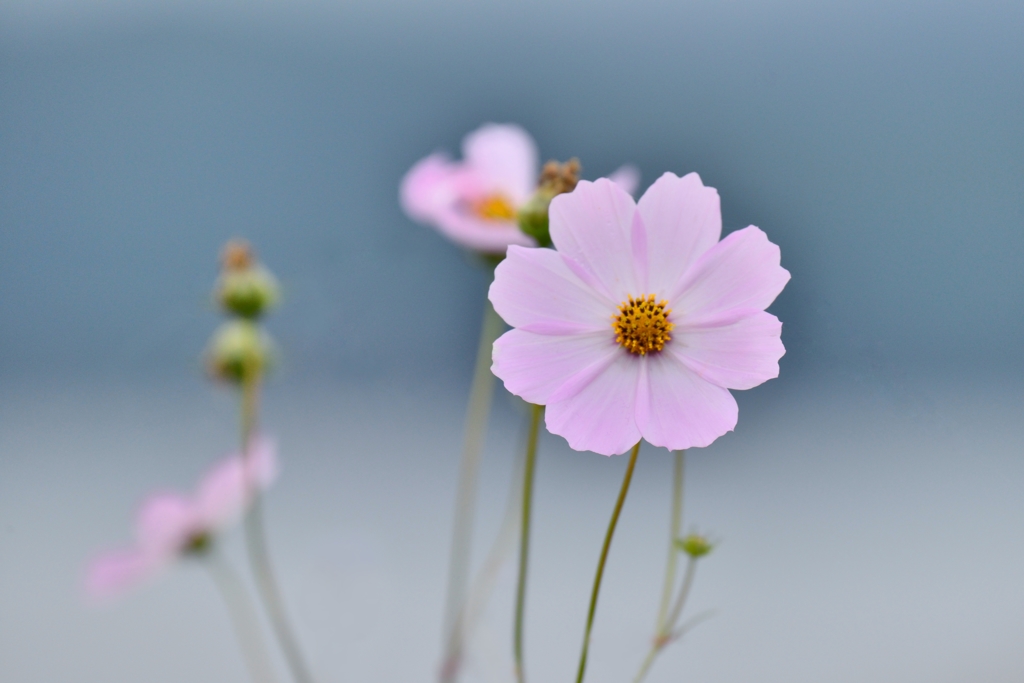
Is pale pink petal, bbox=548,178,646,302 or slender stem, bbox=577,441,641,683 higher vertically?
pale pink petal, bbox=548,178,646,302

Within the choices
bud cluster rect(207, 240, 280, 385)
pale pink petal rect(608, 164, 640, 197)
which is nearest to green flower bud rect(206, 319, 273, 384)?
bud cluster rect(207, 240, 280, 385)

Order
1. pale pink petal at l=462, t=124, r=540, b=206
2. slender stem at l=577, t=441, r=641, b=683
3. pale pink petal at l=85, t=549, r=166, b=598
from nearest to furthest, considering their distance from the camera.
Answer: slender stem at l=577, t=441, r=641, b=683
pale pink petal at l=85, t=549, r=166, b=598
pale pink petal at l=462, t=124, r=540, b=206

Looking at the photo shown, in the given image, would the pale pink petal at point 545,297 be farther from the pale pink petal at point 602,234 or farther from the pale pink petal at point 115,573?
the pale pink petal at point 115,573

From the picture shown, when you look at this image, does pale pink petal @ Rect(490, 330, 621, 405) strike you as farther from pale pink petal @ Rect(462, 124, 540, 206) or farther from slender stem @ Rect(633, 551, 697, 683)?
pale pink petal @ Rect(462, 124, 540, 206)

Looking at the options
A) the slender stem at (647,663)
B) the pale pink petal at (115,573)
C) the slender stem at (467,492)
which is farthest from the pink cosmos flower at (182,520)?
the slender stem at (647,663)

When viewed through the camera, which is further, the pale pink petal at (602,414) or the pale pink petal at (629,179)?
the pale pink petal at (629,179)
